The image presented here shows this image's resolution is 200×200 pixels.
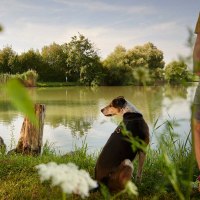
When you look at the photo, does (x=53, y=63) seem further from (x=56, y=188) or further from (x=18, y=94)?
(x=18, y=94)

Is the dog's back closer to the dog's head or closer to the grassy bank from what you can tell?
the grassy bank

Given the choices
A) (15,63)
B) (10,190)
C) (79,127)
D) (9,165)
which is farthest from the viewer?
(15,63)

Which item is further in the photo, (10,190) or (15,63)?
(15,63)

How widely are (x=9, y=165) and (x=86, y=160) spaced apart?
90cm

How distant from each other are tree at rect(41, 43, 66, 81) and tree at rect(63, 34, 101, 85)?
88cm

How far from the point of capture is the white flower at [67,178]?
704 millimetres

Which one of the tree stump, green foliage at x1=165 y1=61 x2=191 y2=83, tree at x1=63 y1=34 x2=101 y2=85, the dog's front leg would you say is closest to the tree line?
A: tree at x1=63 y1=34 x2=101 y2=85

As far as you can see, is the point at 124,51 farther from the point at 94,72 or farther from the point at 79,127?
the point at 79,127

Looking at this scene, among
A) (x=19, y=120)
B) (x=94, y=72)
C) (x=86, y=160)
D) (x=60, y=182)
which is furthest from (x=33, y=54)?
(x=60, y=182)

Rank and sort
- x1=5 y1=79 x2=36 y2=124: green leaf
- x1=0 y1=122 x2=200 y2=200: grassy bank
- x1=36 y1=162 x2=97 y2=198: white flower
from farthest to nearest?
x1=0 y1=122 x2=200 y2=200: grassy bank
x1=36 y1=162 x2=97 y2=198: white flower
x1=5 y1=79 x2=36 y2=124: green leaf

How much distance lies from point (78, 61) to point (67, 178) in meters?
54.0

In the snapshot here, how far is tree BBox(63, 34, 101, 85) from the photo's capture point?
176 ft

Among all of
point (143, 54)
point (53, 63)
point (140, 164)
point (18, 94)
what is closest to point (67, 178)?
point (18, 94)

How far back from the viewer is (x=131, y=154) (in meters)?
3.32
